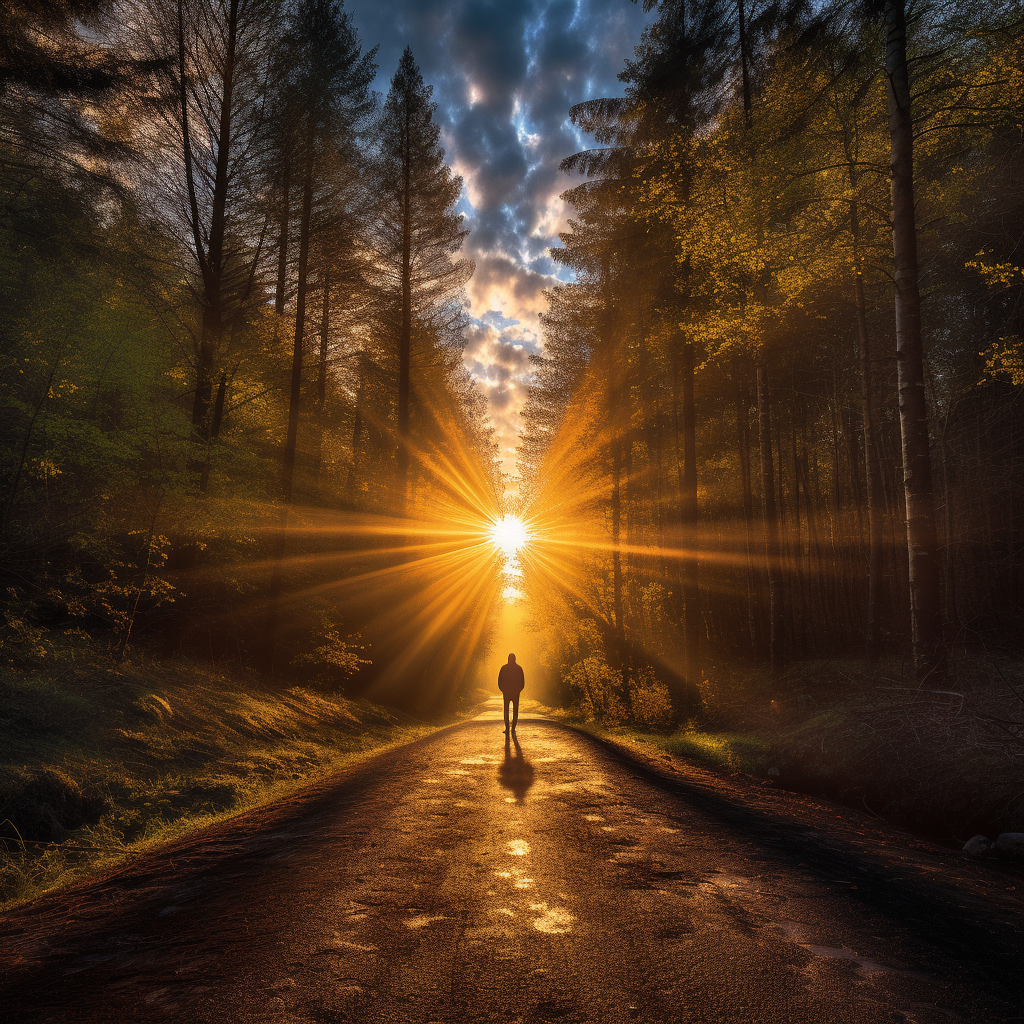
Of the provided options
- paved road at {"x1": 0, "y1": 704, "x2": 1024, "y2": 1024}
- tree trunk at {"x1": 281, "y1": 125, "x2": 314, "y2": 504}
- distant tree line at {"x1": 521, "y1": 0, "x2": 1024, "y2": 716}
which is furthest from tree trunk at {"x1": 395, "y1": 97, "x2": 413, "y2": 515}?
paved road at {"x1": 0, "y1": 704, "x2": 1024, "y2": 1024}

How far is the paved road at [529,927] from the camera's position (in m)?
2.44

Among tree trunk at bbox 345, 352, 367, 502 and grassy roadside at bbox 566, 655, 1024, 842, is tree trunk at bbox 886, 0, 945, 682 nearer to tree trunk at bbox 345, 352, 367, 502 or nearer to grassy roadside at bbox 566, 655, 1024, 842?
grassy roadside at bbox 566, 655, 1024, 842

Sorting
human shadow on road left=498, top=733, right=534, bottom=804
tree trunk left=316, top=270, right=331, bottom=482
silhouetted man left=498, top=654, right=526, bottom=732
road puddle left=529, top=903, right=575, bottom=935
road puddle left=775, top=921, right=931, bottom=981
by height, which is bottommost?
human shadow on road left=498, top=733, right=534, bottom=804

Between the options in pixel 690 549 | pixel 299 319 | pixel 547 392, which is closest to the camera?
pixel 690 549

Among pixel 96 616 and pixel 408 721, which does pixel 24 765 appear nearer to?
pixel 96 616

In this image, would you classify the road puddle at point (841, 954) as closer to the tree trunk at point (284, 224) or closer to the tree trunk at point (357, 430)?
the tree trunk at point (284, 224)

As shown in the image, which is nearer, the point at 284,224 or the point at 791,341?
the point at 284,224

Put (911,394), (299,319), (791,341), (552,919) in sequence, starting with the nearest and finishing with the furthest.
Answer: (552,919) → (911,394) → (299,319) → (791,341)

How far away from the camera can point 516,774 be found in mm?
7863

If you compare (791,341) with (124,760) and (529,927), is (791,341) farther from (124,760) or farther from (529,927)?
(124,760)

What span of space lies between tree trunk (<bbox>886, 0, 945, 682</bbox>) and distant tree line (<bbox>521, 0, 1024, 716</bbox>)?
1.5 inches

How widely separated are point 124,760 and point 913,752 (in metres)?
10.3

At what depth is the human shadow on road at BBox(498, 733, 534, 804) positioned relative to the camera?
6.94m

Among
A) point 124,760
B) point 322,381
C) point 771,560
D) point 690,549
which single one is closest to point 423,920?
point 124,760
